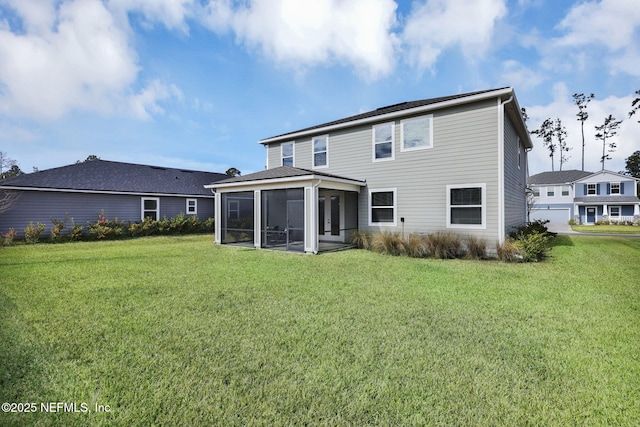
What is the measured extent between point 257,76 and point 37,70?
905cm

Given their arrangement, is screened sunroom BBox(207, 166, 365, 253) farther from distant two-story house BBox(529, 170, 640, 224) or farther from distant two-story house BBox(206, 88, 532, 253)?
distant two-story house BBox(529, 170, 640, 224)

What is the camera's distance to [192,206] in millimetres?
20203

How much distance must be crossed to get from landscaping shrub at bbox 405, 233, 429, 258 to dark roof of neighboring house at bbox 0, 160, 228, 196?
52.2 ft

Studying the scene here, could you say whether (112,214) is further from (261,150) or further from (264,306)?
Result: (264,306)

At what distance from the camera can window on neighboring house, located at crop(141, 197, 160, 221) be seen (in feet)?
59.1

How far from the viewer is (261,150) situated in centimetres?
1652

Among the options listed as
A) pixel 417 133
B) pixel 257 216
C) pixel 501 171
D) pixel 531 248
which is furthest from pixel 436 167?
pixel 257 216

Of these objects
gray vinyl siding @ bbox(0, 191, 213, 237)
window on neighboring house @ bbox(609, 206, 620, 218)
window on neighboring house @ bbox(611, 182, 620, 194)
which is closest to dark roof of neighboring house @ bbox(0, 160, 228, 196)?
gray vinyl siding @ bbox(0, 191, 213, 237)

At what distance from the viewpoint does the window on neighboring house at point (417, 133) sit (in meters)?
10.8

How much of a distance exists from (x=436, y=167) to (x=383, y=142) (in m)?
2.49

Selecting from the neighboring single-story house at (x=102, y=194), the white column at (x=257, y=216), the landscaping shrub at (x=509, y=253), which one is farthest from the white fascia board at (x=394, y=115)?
the neighboring single-story house at (x=102, y=194)

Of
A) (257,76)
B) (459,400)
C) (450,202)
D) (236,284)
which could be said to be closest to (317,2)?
(257,76)

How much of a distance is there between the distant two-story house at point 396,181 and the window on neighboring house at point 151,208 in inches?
282

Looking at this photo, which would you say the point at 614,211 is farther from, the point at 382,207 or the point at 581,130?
the point at 382,207
